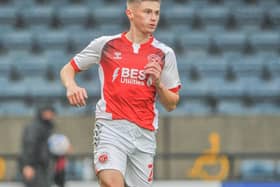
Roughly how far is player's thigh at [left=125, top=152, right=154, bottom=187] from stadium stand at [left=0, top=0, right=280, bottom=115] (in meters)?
7.73

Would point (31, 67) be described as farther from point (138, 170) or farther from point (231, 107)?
point (138, 170)

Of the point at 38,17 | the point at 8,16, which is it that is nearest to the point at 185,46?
the point at 38,17

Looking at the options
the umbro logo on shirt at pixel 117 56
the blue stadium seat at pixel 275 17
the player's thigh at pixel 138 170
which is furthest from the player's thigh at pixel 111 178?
the blue stadium seat at pixel 275 17

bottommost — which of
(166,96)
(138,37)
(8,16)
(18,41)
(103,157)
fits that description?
(18,41)

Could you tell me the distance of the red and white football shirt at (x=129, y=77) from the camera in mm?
6523

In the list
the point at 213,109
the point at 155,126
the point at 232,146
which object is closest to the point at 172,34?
the point at 213,109

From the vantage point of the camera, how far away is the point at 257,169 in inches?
494

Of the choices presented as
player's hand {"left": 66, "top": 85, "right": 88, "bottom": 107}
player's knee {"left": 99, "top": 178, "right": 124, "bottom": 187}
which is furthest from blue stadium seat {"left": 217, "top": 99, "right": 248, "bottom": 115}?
player's hand {"left": 66, "top": 85, "right": 88, "bottom": 107}

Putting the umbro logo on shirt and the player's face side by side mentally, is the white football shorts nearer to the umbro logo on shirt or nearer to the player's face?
the umbro logo on shirt

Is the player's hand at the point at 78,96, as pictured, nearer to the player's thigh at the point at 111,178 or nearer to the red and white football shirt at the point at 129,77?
the red and white football shirt at the point at 129,77

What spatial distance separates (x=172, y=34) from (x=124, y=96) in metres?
9.38

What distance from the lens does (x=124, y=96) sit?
6520mm

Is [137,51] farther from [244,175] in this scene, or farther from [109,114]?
[244,175]

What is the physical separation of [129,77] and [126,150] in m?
0.49
